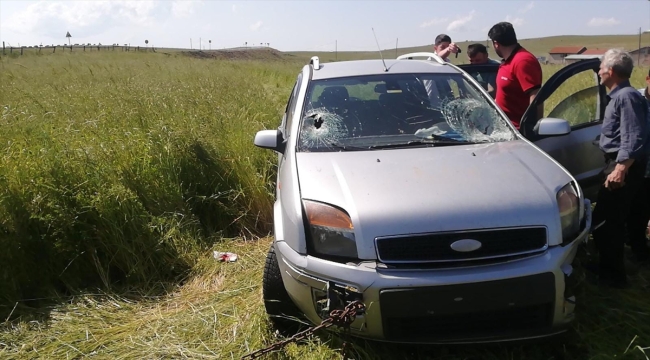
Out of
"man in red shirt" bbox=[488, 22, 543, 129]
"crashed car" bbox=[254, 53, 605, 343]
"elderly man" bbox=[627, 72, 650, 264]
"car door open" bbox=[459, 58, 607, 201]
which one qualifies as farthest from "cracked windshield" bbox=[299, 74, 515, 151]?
"elderly man" bbox=[627, 72, 650, 264]

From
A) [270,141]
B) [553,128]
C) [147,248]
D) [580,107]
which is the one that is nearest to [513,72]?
[580,107]

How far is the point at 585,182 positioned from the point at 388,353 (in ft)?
7.35

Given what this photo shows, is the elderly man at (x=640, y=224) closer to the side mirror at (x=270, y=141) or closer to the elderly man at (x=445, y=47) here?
the side mirror at (x=270, y=141)

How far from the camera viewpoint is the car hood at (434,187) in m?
2.25

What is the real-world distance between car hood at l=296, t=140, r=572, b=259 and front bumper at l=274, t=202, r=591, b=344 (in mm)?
135

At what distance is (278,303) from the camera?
2.82 metres

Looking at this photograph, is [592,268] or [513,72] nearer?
[592,268]

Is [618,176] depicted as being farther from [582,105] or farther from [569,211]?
[582,105]

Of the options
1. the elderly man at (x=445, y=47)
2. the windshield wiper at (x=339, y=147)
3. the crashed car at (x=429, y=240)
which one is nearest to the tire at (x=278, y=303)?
the crashed car at (x=429, y=240)

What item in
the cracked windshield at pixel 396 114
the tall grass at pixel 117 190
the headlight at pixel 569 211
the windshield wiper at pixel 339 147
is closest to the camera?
the headlight at pixel 569 211

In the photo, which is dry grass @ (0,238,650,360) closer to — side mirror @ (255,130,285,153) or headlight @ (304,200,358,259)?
headlight @ (304,200,358,259)

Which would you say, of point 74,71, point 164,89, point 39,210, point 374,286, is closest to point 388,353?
point 374,286

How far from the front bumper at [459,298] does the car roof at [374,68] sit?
1922 mm

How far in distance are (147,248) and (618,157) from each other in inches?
133
